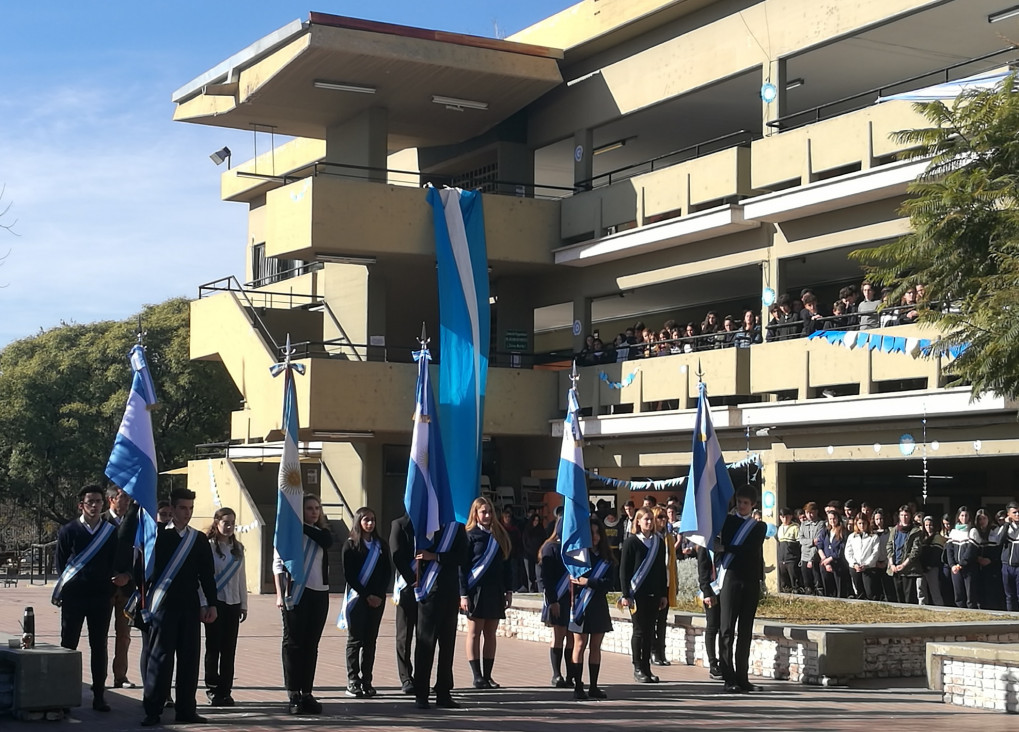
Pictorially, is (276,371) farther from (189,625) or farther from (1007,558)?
(1007,558)

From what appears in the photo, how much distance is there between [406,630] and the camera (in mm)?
14516

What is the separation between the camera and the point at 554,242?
32.6 m

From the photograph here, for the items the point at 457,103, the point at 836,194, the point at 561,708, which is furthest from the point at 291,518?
the point at 457,103

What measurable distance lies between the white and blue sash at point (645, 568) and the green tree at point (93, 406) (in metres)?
35.4

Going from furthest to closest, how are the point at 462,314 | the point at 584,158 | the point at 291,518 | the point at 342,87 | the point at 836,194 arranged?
the point at 584,158 → the point at 342,87 → the point at 462,314 → the point at 836,194 → the point at 291,518

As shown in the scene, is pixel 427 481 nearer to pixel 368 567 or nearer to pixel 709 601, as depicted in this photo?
pixel 368 567

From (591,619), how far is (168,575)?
172 inches

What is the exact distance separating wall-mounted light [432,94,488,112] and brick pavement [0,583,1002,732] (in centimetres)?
1752

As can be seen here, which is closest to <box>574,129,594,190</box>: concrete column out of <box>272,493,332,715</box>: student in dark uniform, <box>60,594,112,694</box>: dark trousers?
<box>272,493,332,715</box>: student in dark uniform

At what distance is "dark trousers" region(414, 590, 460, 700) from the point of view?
43.5 feet

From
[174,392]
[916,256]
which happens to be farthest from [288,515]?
[174,392]

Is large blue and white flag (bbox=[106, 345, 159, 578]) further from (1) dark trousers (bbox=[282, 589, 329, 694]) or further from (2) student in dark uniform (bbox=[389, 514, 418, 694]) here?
(2) student in dark uniform (bbox=[389, 514, 418, 694])

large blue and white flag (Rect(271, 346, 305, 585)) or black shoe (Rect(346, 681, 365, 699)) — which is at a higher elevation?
large blue and white flag (Rect(271, 346, 305, 585))

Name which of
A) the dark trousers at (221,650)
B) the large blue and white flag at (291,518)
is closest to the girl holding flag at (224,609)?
the dark trousers at (221,650)
